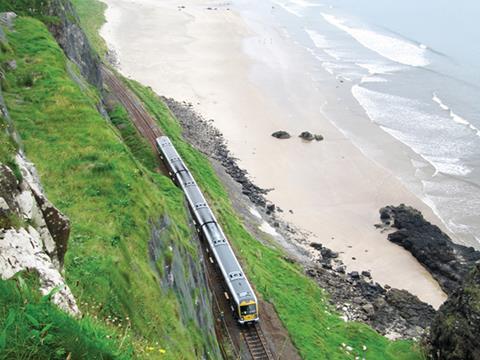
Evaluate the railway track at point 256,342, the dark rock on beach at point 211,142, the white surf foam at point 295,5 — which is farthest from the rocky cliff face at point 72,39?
the white surf foam at point 295,5

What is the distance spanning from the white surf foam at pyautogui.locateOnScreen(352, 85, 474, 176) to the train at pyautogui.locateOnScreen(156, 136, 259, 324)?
39122mm

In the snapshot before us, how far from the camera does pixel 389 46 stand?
374ft

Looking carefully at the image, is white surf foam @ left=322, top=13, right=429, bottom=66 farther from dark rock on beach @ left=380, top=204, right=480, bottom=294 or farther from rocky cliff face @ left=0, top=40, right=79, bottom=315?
rocky cliff face @ left=0, top=40, right=79, bottom=315

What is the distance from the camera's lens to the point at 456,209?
58.5 meters

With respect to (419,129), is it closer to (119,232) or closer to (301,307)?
(301,307)

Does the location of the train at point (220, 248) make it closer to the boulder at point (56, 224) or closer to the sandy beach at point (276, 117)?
the sandy beach at point (276, 117)

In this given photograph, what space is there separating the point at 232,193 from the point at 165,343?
3813 centimetres

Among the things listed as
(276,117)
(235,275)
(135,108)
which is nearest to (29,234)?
(235,275)

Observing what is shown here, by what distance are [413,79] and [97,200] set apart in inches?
3301

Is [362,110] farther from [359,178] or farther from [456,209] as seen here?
[456,209]

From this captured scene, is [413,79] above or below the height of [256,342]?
above

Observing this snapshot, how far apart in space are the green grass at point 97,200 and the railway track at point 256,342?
25.8 ft

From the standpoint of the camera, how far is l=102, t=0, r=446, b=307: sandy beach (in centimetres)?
5325

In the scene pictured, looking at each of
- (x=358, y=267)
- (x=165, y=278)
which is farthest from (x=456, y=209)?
(x=165, y=278)
